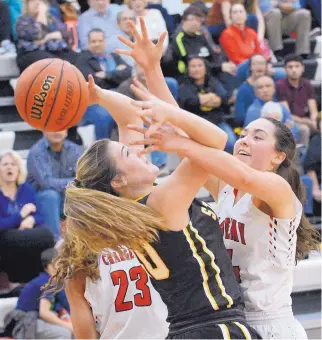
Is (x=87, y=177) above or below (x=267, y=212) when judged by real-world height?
above

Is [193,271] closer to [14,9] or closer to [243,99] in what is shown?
[243,99]

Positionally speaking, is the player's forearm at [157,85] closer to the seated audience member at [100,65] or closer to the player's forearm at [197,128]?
the player's forearm at [197,128]

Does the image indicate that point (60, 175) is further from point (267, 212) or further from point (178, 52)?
point (267, 212)

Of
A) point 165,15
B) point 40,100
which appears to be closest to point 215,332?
point 40,100

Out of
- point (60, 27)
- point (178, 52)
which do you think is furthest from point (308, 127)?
point (60, 27)

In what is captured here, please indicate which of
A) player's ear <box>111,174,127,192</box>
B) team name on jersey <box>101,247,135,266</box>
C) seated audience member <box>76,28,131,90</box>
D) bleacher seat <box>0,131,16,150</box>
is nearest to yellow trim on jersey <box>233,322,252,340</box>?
player's ear <box>111,174,127,192</box>

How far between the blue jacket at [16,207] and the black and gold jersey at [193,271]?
2877mm

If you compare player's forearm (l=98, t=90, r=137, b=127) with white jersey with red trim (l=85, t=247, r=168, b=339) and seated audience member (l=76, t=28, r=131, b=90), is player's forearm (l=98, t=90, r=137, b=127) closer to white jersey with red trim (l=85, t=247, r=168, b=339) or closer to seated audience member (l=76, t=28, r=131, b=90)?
white jersey with red trim (l=85, t=247, r=168, b=339)

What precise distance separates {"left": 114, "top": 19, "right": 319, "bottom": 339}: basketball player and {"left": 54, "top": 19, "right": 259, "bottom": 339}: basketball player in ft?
0.87

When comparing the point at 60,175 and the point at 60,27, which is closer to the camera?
the point at 60,175

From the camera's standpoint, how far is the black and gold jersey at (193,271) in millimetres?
2666

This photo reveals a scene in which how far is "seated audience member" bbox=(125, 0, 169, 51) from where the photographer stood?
24.9ft

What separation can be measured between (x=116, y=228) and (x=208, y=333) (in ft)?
1.60

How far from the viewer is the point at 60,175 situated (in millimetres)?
5883
